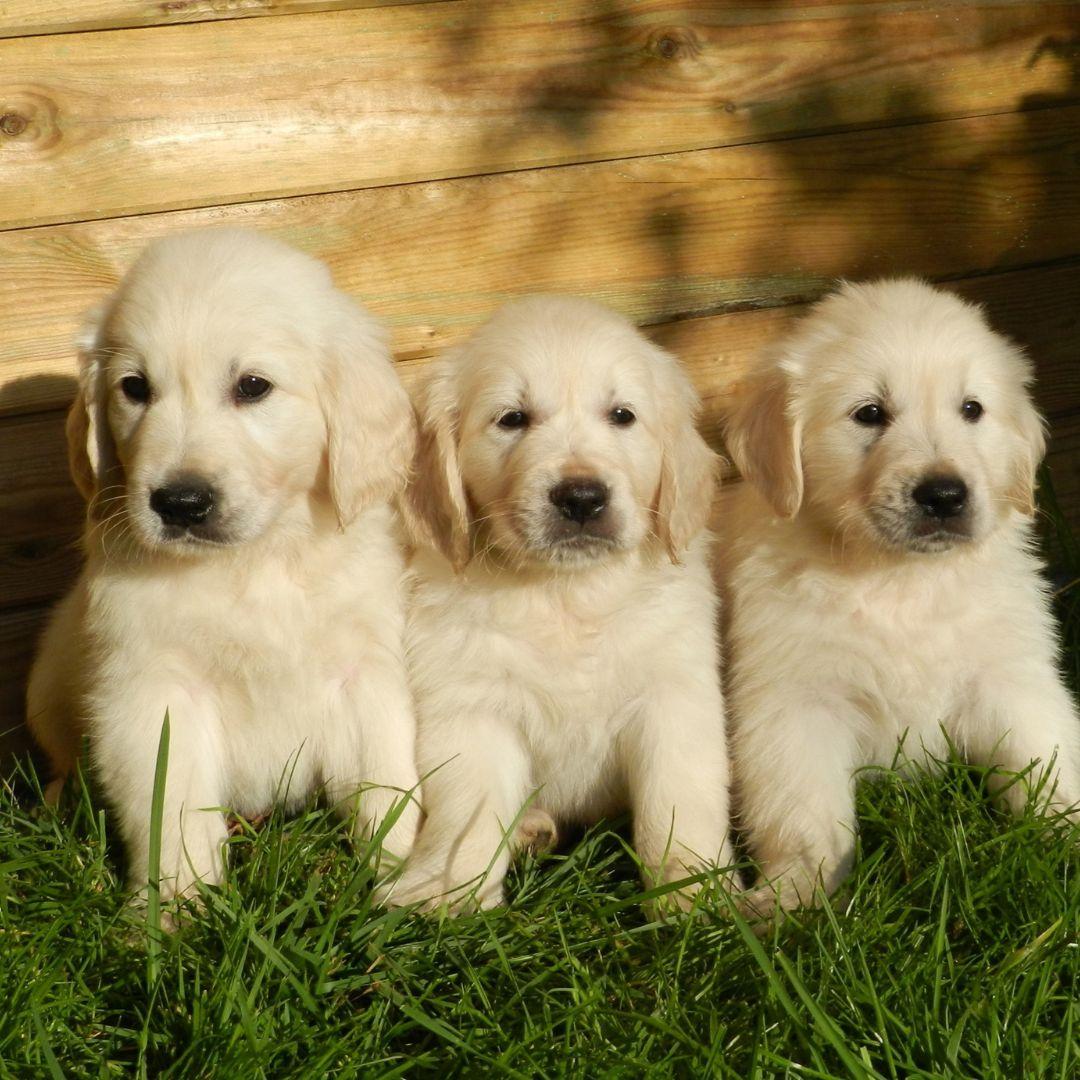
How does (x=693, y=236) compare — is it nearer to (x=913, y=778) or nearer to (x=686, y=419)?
(x=686, y=419)

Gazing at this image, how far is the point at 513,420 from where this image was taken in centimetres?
339

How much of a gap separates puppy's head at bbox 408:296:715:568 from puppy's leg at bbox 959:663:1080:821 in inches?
34.6

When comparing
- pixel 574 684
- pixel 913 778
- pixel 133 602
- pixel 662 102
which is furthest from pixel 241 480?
pixel 662 102

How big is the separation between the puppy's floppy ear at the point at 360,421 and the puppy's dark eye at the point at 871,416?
121 centimetres

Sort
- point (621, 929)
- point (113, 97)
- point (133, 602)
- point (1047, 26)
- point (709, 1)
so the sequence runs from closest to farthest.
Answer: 1. point (621, 929)
2. point (133, 602)
3. point (113, 97)
4. point (709, 1)
5. point (1047, 26)

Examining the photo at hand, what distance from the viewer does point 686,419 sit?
3510mm

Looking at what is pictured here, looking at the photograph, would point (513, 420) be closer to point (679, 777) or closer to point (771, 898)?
point (679, 777)

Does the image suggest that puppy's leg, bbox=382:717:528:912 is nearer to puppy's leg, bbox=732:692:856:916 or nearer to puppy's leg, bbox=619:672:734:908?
puppy's leg, bbox=619:672:734:908

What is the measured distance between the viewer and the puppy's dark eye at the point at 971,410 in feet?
11.3

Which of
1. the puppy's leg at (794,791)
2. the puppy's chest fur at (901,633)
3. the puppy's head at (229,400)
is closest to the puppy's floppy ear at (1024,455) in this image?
the puppy's chest fur at (901,633)

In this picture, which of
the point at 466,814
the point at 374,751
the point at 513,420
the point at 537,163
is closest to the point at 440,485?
the point at 513,420

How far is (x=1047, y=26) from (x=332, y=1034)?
4.13 meters

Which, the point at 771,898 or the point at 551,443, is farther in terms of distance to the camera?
the point at 551,443

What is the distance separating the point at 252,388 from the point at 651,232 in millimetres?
1766
